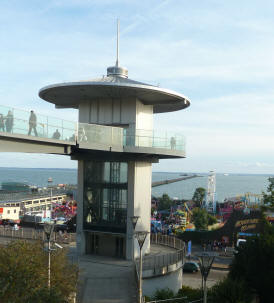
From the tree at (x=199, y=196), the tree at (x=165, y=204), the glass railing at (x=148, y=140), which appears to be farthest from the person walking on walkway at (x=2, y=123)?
the tree at (x=199, y=196)

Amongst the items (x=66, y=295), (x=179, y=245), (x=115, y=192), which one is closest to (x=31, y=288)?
(x=66, y=295)

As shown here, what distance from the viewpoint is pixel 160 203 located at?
8119 centimetres

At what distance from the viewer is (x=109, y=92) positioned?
22.3 metres

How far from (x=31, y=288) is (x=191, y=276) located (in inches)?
900

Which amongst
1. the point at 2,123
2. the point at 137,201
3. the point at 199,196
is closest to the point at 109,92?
the point at 137,201

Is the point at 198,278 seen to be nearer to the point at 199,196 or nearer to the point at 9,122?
the point at 9,122

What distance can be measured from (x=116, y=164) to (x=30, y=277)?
41.8 feet

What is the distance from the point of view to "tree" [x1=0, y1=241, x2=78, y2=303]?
35.7 feet

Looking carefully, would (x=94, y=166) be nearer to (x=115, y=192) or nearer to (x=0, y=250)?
(x=115, y=192)

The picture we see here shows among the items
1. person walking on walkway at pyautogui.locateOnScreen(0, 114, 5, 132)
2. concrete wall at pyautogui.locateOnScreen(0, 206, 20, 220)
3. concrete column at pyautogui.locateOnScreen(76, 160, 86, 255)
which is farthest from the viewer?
concrete wall at pyautogui.locateOnScreen(0, 206, 20, 220)

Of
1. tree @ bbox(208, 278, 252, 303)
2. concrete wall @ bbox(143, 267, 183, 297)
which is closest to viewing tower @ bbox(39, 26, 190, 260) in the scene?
concrete wall @ bbox(143, 267, 183, 297)

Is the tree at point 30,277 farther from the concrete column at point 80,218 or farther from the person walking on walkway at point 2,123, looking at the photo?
the concrete column at point 80,218

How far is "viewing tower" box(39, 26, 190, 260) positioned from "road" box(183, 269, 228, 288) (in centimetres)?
695

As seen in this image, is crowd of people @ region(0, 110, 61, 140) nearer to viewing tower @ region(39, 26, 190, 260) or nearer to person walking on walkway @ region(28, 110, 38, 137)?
person walking on walkway @ region(28, 110, 38, 137)
